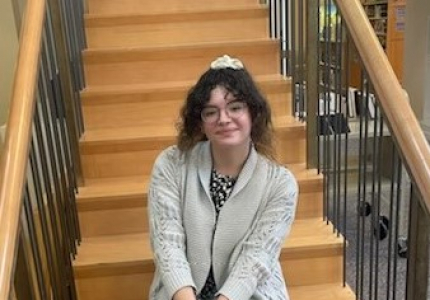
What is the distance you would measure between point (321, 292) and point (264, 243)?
62 centimetres

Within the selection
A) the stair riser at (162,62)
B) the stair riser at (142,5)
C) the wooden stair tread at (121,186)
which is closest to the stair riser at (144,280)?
the wooden stair tread at (121,186)

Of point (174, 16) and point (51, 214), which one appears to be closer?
point (51, 214)

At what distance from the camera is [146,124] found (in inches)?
96.7

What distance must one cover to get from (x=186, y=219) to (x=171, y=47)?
1.29 meters

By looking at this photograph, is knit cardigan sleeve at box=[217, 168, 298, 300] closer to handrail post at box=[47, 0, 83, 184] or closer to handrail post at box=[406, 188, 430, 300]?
handrail post at box=[406, 188, 430, 300]

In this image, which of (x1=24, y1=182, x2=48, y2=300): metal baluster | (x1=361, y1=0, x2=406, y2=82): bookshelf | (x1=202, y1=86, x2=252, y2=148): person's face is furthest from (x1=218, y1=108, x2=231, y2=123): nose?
(x1=361, y1=0, x2=406, y2=82): bookshelf

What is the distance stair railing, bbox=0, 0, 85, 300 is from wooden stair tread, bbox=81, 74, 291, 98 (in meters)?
0.08

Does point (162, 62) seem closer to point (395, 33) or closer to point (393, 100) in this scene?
point (393, 100)

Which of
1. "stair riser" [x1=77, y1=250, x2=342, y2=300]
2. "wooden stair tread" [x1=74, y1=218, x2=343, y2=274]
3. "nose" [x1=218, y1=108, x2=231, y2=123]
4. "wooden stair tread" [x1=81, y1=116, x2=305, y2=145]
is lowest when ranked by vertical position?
"stair riser" [x1=77, y1=250, x2=342, y2=300]

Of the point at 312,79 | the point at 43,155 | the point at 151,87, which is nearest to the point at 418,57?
the point at 312,79

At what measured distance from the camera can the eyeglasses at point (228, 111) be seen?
145cm

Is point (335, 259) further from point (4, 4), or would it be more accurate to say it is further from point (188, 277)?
point (4, 4)

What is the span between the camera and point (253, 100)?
4.89 ft

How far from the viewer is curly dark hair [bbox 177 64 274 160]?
1468 millimetres
